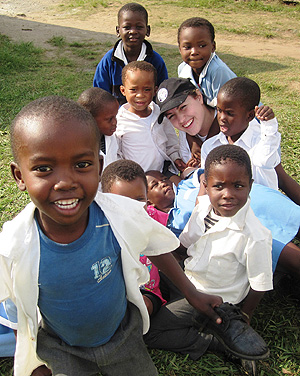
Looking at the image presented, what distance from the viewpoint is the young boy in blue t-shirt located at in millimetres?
1332

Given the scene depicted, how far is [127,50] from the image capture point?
151 inches

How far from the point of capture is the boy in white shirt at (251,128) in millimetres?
2543

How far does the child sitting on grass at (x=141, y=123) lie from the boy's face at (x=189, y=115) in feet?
0.78

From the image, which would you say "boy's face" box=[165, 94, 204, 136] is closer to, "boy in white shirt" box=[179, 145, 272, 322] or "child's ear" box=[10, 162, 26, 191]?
"boy in white shirt" box=[179, 145, 272, 322]

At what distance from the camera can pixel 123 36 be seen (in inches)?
149

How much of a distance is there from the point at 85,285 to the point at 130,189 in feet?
2.80

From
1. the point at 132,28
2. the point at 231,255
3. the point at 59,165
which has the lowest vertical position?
the point at 231,255

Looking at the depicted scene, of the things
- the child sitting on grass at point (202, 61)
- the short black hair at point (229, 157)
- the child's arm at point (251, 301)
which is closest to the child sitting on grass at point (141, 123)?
the child sitting on grass at point (202, 61)

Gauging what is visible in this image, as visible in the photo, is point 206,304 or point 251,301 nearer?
point 206,304

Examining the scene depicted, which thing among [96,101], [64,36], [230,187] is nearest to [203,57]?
[96,101]

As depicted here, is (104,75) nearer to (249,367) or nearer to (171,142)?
(171,142)

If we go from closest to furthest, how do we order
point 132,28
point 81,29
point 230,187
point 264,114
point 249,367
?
point 249,367 < point 230,187 < point 264,114 < point 132,28 < point 81,29

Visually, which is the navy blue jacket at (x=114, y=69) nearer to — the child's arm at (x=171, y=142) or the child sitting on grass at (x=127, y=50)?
the child sitting on grass at (x=127, y=50)

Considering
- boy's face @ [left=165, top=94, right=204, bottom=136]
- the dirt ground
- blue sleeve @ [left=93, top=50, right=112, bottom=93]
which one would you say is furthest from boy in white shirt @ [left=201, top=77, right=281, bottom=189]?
the dirt ground
